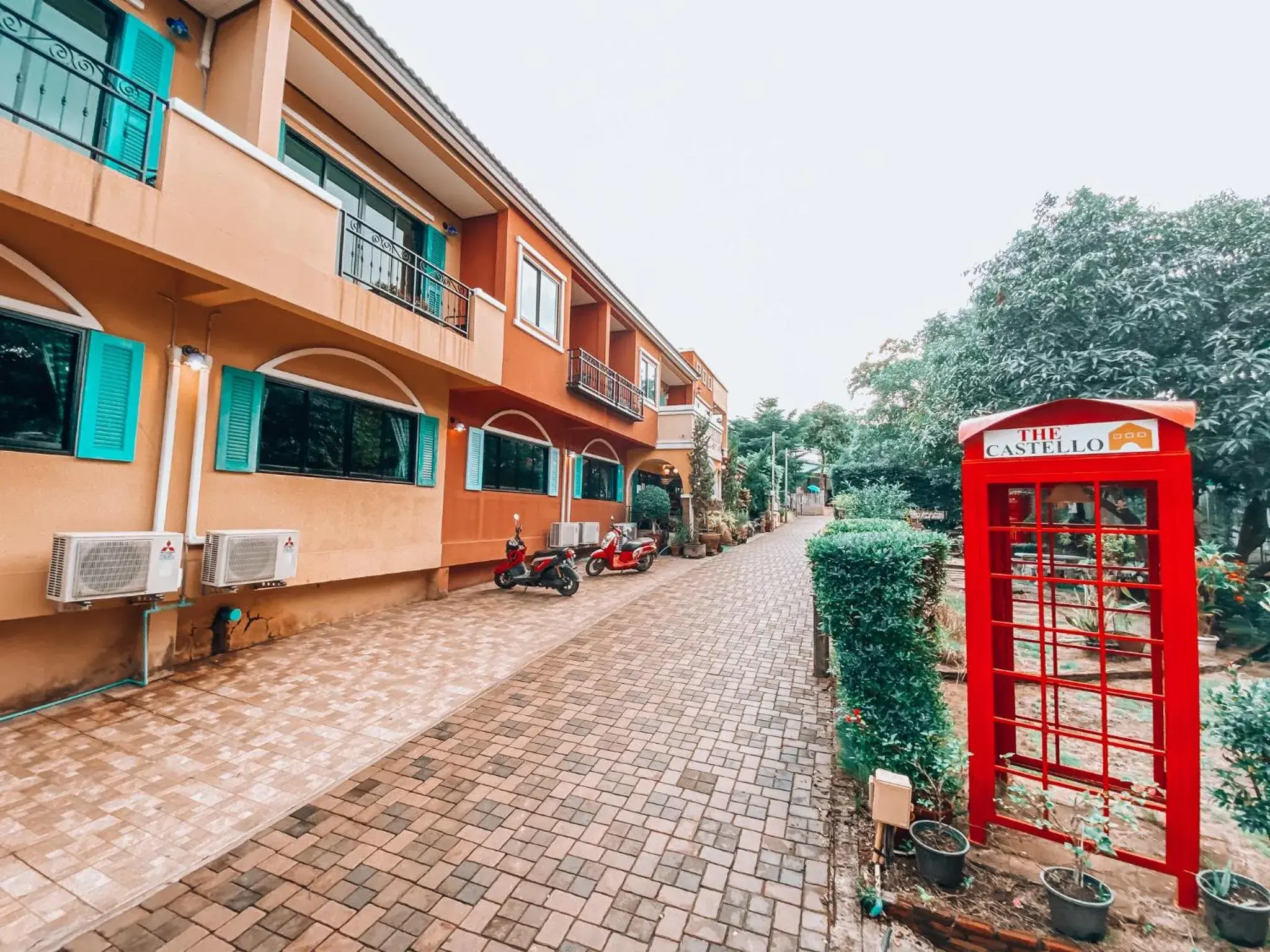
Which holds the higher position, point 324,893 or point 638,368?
point 638,368

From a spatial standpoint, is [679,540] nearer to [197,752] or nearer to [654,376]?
[654,376]

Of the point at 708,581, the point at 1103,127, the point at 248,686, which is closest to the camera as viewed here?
the point at 248,686

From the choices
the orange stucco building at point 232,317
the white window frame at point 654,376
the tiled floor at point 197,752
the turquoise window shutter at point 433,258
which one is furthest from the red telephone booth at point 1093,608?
the white window frame at point 654,376

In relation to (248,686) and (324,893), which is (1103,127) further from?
(248,686)

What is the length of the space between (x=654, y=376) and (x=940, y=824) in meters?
16.1

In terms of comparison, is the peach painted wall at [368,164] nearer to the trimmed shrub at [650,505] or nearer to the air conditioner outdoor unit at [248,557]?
the air conditioner outdoor unit at [248,557]

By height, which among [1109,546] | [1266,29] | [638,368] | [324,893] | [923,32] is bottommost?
[324,893]

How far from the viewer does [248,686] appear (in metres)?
5.10

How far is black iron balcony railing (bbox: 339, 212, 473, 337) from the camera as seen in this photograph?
23.4 feet

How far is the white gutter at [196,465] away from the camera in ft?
17.9

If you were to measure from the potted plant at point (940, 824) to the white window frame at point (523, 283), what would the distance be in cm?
892

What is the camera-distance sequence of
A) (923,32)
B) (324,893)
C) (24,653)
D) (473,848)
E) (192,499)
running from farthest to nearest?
(923,32) → (192,499) → (24,653) → (473,848) → (324,893)

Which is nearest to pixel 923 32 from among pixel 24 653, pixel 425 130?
pixel 425 130

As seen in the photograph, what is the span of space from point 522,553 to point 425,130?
286 inches
